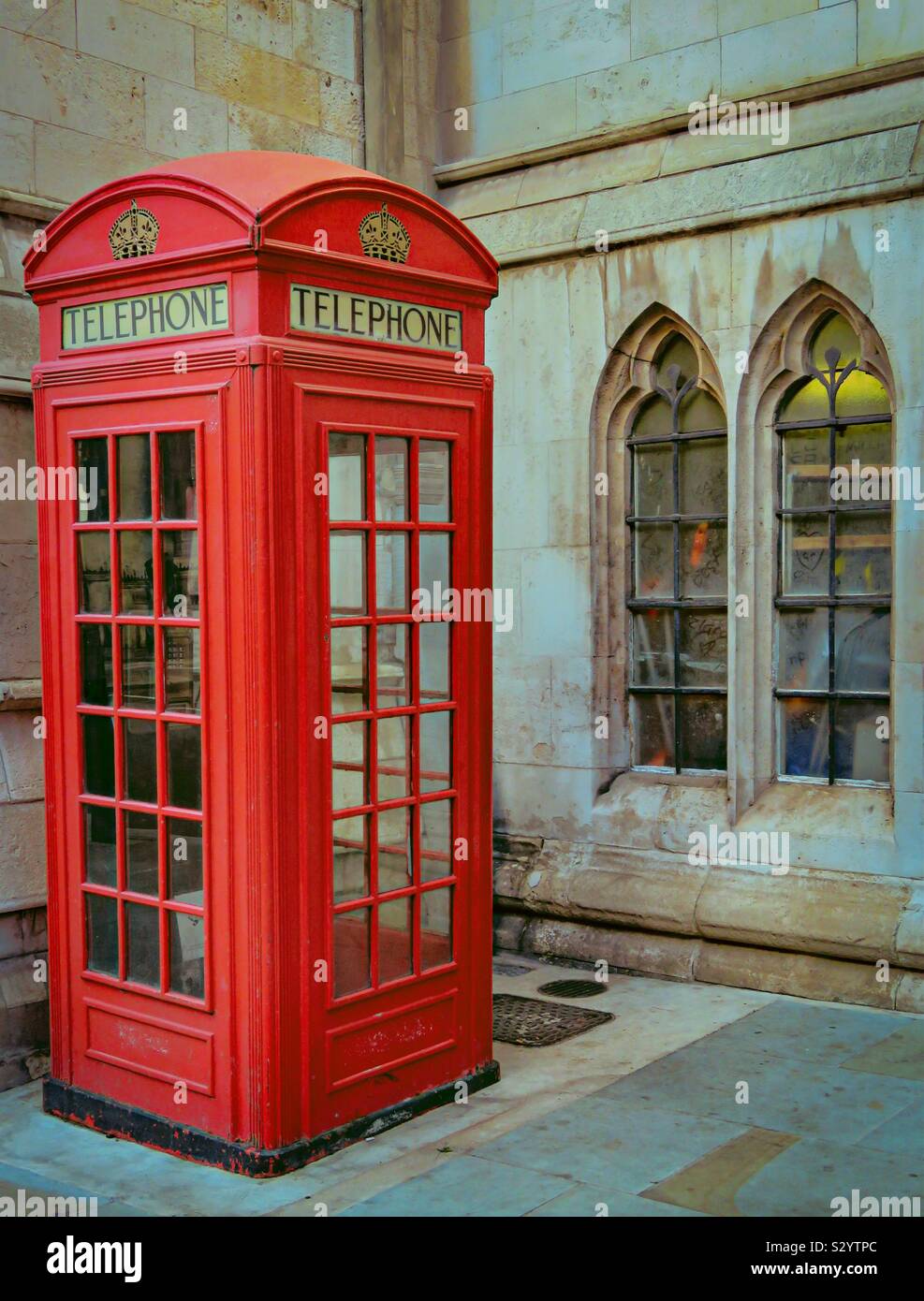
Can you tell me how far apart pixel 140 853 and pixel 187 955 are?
0.41m

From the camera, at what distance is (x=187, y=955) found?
5.01 metres

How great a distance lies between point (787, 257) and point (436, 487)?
9.15ft

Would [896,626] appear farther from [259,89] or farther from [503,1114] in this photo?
[259,89]

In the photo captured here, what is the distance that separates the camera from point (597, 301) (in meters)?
7.76

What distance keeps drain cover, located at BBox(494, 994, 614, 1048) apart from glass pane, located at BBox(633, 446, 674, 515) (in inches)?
109

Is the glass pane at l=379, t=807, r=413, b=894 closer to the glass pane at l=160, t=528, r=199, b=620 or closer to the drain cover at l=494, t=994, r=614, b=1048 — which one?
the glass pane at l=160, t=528, r=199, b=620

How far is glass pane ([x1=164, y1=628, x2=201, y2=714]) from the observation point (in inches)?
194

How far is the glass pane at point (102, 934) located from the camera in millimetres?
5219

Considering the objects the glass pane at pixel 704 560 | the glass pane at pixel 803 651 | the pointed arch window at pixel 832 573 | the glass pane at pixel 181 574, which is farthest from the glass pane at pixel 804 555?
the glass pane at pixel 181 574

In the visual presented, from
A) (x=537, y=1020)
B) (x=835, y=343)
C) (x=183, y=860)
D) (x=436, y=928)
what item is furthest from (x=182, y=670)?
(x=835, y=343)

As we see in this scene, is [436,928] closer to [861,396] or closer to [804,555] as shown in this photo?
[804,555]

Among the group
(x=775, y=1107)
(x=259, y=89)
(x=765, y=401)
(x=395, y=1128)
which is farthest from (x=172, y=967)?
(x=259, y=89)

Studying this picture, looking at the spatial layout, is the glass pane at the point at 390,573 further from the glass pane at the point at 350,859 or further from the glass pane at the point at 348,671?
the glass pane at the point at 350,859

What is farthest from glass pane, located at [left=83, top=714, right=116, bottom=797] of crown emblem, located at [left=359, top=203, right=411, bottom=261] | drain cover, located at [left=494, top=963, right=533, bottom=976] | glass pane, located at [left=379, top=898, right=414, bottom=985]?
drain cover, located at [left=494, top=963, right=533, bottom=976]
